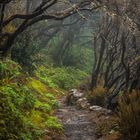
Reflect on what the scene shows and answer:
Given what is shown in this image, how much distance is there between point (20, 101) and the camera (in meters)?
11.3

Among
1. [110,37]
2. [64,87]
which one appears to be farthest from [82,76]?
[110,37]

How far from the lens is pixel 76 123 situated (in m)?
13.2

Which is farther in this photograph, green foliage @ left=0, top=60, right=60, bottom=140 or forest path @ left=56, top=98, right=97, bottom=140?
forest path @ left=56, top=98, right=97, bottom=140

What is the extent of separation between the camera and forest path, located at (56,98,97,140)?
1134 cm

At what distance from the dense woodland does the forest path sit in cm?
38

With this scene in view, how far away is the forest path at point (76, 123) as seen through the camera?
11.3 metres

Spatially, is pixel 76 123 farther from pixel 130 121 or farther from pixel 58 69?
pixel 58 69

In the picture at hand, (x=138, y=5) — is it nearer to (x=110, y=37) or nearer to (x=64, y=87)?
(x=110, y=37)

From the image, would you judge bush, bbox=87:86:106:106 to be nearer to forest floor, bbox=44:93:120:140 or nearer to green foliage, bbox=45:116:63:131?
forest floor, bbox=44:93:120:140

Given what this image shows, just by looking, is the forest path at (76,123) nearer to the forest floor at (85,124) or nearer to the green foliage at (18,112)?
the forest floor at (85,124)

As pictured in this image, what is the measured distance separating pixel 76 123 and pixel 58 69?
47.3 ft

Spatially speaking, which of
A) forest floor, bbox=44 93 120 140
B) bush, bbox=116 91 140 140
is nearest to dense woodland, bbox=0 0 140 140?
bush, bbox=116 91 140 140

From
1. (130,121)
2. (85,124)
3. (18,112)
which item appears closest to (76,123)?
(85,124)

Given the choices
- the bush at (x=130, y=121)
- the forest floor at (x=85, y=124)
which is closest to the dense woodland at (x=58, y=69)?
the bush at (x=130, y=121)
